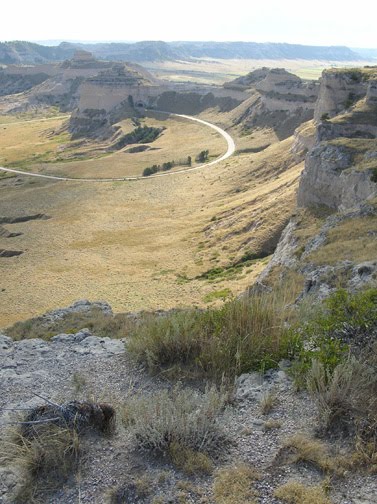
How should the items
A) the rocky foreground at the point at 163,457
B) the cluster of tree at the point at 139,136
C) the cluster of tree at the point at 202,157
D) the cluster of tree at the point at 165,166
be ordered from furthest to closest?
the cluster of tree at the point at 139,136 < the cluster of tree at the point at 202,157 < the cluster of tree at the point at 165,166 < the rocky foreground at the point at 163,457

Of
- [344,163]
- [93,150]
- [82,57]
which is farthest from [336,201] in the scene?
[82,57]

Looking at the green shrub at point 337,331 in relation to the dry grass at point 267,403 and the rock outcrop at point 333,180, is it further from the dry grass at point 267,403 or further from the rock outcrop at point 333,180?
the rock outcrop at point 333,180

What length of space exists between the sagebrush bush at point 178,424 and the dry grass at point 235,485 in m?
0.52

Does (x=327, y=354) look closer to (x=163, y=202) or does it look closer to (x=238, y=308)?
(x=238, y=308)

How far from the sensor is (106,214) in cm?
5019

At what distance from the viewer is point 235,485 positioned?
5.99 metres

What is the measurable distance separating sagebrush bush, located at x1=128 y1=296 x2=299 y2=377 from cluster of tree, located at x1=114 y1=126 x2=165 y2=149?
80616mm

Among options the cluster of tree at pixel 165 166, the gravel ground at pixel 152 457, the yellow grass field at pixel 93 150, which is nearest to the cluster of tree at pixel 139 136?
the yellow grass field at pixel 93 150

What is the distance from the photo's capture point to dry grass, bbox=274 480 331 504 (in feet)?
18.3

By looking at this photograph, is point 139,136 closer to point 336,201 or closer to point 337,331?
point 336,201

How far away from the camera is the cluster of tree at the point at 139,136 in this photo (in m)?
88.5

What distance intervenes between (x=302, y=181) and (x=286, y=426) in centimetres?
2794

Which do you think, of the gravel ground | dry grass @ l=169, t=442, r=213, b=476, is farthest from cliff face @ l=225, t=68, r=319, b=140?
dry grass @ l=169, t=442, r=213, b=476

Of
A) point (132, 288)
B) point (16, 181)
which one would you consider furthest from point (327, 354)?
point (16, 181)
